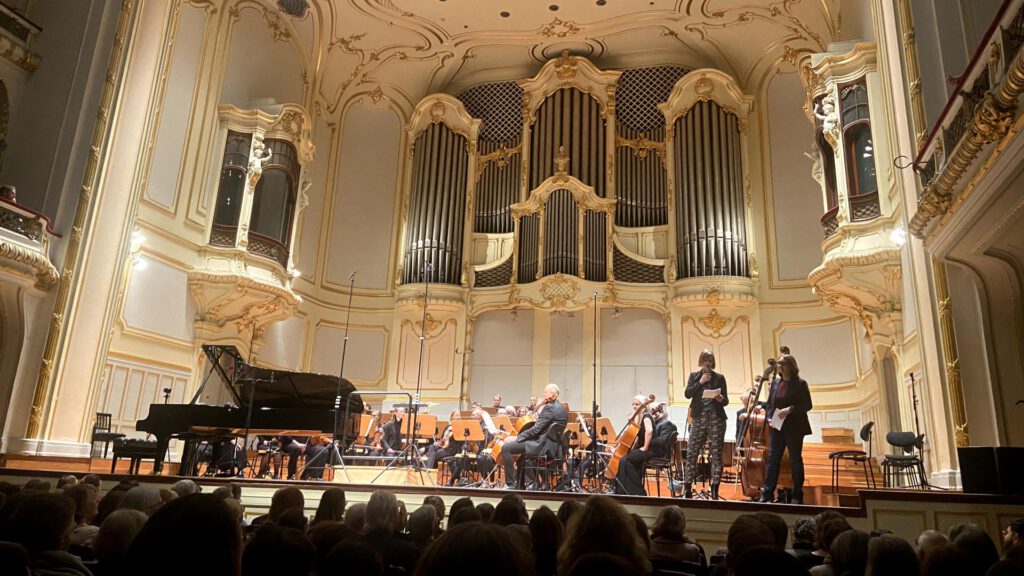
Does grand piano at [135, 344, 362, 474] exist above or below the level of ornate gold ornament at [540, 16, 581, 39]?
below

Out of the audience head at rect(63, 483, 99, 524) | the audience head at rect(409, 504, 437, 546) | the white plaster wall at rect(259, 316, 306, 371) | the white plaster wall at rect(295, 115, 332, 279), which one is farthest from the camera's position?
the white plaster wall at rect(295, 115, 332, 279)

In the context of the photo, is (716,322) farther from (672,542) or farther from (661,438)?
(672,542)

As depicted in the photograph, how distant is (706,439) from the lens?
21.3 feet

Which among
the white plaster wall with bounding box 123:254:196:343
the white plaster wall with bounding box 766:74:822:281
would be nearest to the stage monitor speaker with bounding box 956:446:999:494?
the white plaster wall with bounding box 766:74:822:281

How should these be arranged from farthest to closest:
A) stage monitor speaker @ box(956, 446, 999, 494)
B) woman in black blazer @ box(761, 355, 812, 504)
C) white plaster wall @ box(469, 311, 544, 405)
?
white plaster wall @ box(469, 311, 544, 405)
woman in black blazer @ box(761, 355, 812, 504)
stage monitor speaker @ box(956, 446, 999, 494)

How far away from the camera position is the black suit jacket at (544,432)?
7094 mm

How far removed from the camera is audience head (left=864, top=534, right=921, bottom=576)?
219 cm

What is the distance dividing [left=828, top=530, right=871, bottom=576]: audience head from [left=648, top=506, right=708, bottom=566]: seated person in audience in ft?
1.98

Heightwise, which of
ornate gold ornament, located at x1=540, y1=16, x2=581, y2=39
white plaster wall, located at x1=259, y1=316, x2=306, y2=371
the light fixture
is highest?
ornate gold ornament, located at x1=540, y1=16, x2=581, y2=39

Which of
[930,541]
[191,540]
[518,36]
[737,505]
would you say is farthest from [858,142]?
[191,540]

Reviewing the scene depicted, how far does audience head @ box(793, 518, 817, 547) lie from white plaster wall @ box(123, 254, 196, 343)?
867 centimetres

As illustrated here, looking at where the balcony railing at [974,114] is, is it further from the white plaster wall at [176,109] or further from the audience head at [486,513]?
the white plaster wall at [176,109]

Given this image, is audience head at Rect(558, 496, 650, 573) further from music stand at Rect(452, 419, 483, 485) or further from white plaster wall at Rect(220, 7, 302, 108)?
white plaster wall at Rect(220, 7, 302, 108)

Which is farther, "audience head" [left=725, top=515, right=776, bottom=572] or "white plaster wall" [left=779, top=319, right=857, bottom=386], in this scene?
"white plaster wall" [left=779, top=319, right=857, bottom=386]
